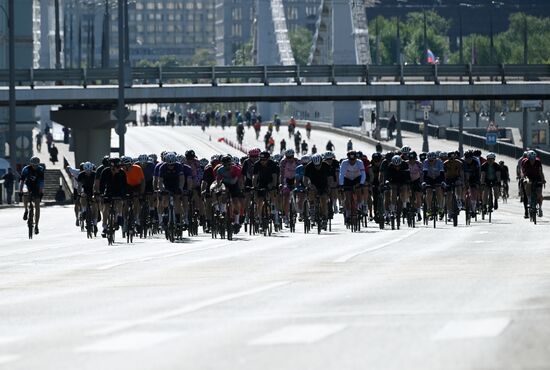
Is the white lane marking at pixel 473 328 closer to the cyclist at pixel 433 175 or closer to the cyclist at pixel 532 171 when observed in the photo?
the cyclist at pixel 433 175

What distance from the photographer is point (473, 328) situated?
13.9 meters

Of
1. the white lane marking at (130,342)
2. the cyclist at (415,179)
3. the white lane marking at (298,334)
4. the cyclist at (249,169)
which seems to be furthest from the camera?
the cyclist at (415,179)

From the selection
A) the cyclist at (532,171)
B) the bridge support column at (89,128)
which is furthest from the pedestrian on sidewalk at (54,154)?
the cyclist at (532,171)

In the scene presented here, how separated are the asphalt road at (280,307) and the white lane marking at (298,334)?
16 millimetres

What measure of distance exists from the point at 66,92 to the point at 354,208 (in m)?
46.9

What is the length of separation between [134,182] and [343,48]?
121251 millimetres

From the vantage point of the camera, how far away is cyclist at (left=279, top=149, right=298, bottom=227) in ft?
123

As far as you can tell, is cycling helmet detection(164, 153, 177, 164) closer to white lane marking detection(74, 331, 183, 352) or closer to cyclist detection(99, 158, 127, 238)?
cyclist detection(99, 158, 127, 238)

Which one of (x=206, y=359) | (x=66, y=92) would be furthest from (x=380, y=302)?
(x=66, y=92)

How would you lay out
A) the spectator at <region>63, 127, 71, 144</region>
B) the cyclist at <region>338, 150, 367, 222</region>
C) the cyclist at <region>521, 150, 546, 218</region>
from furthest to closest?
1. the spectator at <region>63, 127, 71, 144</region>
2. the cyclist at <region>521, 150, 546, 218</region>
3. the cyclist at <region>338, 150, 367, 222</region>

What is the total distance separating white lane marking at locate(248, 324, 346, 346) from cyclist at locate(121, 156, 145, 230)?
19.5 m

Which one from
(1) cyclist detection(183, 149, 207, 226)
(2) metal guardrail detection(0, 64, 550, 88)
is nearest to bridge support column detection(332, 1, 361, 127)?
(2) metal guardrail detection(0, 64, 550, 88)

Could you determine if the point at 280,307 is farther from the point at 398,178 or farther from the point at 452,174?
the point at 452,174

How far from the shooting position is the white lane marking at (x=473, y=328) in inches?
526
